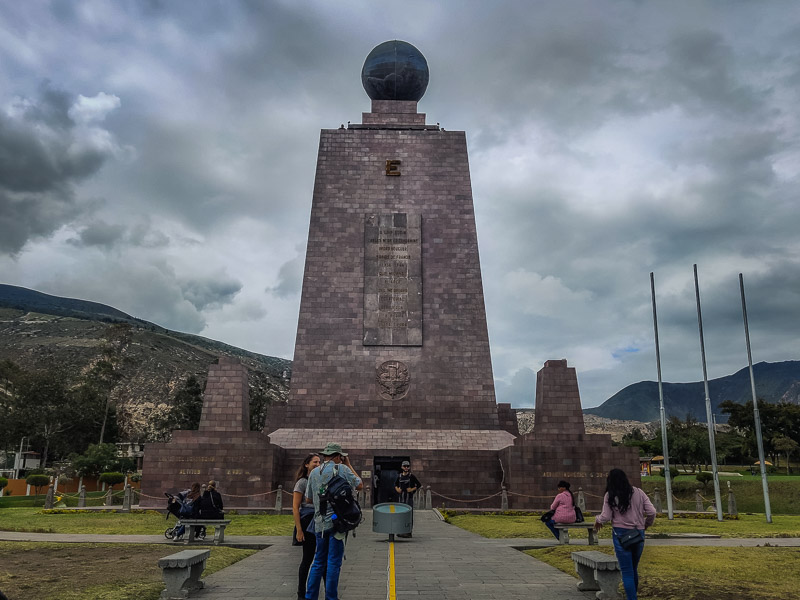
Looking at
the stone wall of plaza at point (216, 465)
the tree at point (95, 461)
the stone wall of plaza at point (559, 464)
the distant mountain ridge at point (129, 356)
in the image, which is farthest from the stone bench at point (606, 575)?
the distant mountain ridge at point (129, 356)

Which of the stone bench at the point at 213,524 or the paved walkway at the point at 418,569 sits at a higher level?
the stone bench at the point at 213,524

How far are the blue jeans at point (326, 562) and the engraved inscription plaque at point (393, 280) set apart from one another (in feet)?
66.1

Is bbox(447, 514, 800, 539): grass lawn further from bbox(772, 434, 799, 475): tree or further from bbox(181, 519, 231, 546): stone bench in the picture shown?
bbox(772, 434, 799, 475): tree

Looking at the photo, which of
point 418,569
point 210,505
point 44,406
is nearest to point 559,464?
point 210,505

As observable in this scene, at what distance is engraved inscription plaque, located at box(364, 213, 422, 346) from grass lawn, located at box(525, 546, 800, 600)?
52.6ft

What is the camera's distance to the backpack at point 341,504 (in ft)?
19.9

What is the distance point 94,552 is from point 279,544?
3.17m

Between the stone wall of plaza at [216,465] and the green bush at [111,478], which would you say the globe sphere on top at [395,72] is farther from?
the green bush at [111,478]

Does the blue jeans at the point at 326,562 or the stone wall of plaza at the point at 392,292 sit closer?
the blue jeans at the point at 326,562

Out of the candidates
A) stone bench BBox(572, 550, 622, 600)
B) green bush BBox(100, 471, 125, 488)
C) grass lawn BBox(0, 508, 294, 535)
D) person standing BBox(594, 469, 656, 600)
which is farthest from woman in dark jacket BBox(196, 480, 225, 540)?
green bush BBox(100, 471, 125, 488)

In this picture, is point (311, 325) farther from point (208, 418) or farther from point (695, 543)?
point (695, 543)

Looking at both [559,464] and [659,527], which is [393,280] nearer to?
[559,464]

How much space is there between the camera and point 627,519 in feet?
21.3

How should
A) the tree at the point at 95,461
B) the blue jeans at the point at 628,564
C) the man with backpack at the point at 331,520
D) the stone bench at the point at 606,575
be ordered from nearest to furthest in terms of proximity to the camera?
the man with backpack at the point at 331,520
the blue jeans at the point at 628,564
the stone bench at the point at 606,575
the tree at the point at 95,461
